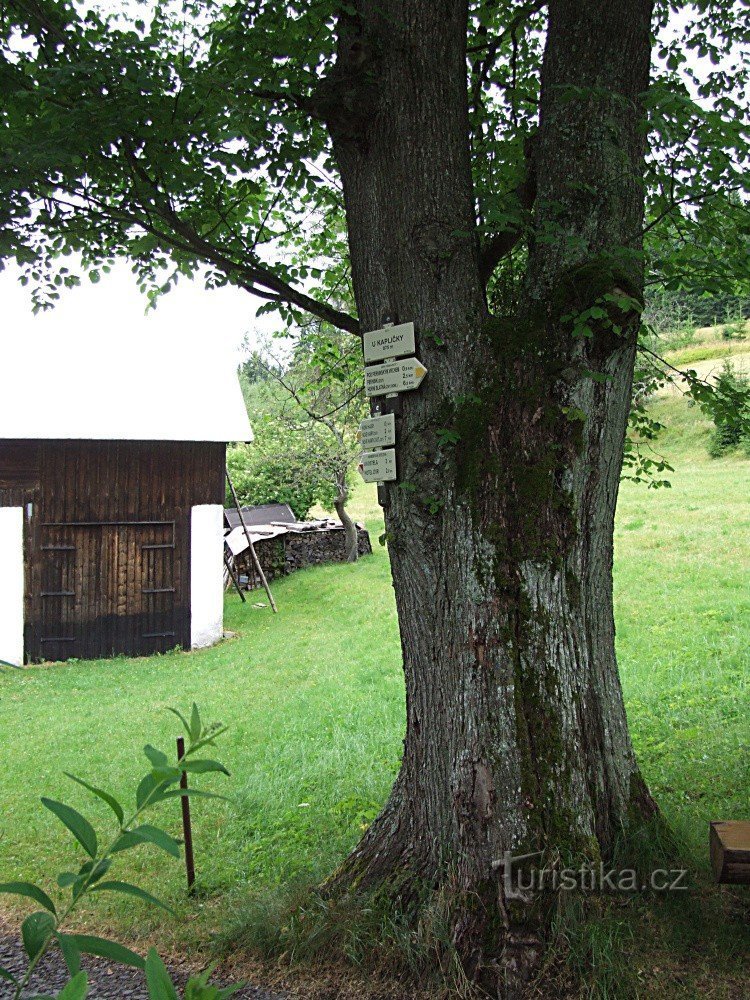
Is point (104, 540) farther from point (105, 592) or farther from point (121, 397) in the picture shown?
point (121, 397)

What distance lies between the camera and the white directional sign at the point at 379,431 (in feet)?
13.0

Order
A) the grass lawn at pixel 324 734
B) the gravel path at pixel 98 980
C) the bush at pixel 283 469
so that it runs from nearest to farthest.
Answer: the gravel path at pixel 98 980 → the grass lawn at pixel 324 734 → the bush at pixel 283 469

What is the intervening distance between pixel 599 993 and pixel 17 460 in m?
12.4

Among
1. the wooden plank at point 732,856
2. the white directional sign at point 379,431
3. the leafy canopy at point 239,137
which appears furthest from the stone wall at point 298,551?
the wooden plank at point 732,856

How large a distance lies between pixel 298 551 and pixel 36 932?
2108 cm

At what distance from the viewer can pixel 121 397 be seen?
46.0ft

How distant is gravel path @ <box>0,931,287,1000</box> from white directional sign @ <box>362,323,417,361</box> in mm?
2937

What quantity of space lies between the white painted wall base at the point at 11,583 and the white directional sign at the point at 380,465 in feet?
36.0

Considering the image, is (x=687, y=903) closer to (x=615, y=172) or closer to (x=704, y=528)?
(x=615, y=172)

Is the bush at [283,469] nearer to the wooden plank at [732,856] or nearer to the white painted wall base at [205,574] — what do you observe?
the white painted wall base at [205,574]

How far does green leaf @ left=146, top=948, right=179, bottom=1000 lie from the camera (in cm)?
75

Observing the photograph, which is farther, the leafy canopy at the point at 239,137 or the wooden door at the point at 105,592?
the wooden door at the point at 105,592

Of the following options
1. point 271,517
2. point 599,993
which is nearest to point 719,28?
point 599,993

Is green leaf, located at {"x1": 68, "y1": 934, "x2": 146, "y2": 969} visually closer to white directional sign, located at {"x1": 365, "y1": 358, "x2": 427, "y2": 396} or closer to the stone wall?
white directional sign, located at {"x1": 365, "y1": 358, "x2": 427, "y2": 396}
